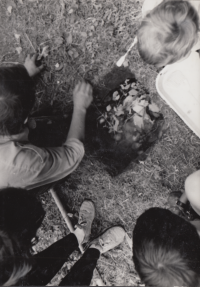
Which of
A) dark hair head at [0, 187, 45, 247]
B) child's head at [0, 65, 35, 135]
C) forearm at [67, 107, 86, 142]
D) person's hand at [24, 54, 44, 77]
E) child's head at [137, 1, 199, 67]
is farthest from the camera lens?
person's hand at [24, 54, 44, 77]

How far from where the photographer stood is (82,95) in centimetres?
172

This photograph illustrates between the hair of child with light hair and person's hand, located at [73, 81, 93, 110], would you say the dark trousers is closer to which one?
the hair of child with light hair

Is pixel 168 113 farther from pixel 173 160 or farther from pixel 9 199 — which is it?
pixel 9 199

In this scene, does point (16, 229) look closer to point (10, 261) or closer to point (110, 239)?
point (10, 261)

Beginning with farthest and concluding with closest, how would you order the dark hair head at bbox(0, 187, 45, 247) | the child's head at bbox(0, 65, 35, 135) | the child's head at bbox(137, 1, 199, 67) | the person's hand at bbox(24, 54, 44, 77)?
the person's hand at bbox(24, 54, 44, 77) < the dark hair head at bbox(0, 187, 45, 247) < the child's head at bbox(137, 1, 199, 67) < the child's head at bbox(0, 65, 35, 135)

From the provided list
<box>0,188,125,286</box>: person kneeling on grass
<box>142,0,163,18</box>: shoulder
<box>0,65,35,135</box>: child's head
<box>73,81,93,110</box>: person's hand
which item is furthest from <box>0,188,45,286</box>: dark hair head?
<box>142,0,163,18</box>: shoulder

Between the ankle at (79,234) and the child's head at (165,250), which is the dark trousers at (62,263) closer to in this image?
the ankle at (79,234)

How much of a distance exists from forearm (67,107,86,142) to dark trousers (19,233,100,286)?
2.39 feet

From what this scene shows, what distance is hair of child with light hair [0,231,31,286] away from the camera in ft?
4.55

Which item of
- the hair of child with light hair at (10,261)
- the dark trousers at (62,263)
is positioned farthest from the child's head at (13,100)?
the dark trousers at (62,263)

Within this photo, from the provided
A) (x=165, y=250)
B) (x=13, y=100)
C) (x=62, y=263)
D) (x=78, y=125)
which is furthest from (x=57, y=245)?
(x=13, y=100)

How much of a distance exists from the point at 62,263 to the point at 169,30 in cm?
164

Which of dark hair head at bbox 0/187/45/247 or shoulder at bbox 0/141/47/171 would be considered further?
dark hair head at bbox 0/187/45/247

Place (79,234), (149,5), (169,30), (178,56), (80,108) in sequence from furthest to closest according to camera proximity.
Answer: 1. (79,234)
2. (80,108)
3. (149,5)
4. (178,56)
5. (169,30)
